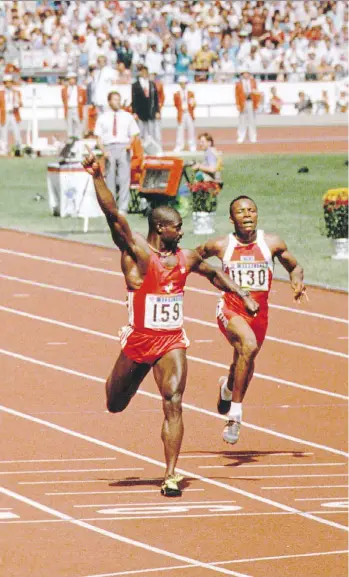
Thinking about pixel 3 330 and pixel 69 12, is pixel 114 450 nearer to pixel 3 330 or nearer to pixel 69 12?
pixel 3 330

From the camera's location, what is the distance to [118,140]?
968 inches

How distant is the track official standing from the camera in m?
24.6

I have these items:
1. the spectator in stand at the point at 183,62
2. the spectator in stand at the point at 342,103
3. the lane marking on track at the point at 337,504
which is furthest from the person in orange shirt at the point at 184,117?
the lane marking on track at the point at 337,504

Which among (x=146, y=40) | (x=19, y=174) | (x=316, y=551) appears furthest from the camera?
(x=146, y=40)

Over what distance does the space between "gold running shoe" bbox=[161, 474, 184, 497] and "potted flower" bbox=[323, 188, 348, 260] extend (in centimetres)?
1190

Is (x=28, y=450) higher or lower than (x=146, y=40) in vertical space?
lower

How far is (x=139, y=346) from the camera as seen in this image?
414 inches

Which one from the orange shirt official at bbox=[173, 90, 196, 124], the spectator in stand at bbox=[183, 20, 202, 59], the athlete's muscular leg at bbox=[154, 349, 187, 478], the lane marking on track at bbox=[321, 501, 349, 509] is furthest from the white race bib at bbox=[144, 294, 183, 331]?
the spectator in stand at bbox=[183, 20, 202, 59]

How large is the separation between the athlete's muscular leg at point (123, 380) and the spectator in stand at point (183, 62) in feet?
114

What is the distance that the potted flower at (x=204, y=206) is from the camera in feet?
80.5

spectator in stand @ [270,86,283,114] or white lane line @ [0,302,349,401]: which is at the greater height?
spectator in stand @ [270,86,283,114]

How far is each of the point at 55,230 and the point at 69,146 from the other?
2.10m

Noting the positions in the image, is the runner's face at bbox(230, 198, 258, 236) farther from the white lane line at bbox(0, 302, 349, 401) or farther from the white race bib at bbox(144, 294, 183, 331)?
the white lane line at bbox(0, 302, 349, 401)

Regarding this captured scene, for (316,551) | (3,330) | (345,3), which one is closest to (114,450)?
(316,551)
